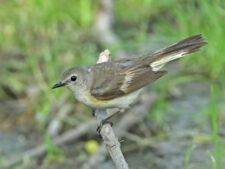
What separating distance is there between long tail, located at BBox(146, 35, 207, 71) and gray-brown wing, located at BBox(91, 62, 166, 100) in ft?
0.31

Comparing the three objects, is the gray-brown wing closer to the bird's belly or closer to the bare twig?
the bird's belly

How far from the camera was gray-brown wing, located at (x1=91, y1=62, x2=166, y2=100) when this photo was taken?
17.0 feet

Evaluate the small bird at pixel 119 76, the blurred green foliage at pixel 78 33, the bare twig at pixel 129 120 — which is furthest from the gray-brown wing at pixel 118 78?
the blurred green foliage at pixel 78 33

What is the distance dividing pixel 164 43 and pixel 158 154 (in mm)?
1992

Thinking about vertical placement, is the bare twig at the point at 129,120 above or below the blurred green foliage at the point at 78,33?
below

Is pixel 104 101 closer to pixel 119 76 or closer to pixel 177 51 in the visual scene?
pixel 119 76

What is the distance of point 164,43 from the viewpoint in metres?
7.97

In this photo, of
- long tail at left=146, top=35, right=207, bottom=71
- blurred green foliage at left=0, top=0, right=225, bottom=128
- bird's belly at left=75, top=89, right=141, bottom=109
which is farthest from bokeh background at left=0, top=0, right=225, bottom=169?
long tail at left=146, top=35, right=207, bottom=71

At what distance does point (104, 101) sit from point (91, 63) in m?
2.56

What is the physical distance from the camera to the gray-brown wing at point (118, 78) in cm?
518

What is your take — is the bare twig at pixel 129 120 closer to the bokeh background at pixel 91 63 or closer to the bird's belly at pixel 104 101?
the bokeh background at pixel 91 63

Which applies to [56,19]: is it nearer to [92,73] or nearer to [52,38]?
[52,38]

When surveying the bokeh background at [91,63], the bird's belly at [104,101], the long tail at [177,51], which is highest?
the bokeh background at [91,63]

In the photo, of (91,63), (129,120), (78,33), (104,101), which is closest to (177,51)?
(104,101)
